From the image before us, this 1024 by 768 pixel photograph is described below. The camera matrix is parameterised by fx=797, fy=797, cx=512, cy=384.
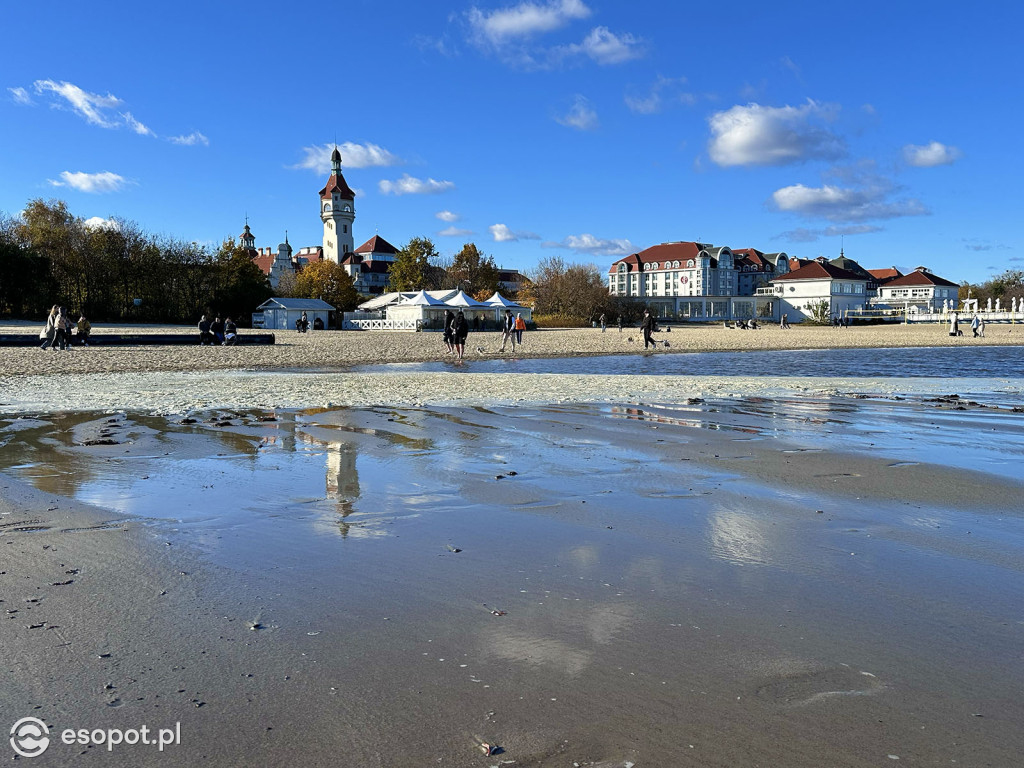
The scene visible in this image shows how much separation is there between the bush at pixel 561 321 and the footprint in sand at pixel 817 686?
81217 millimetres

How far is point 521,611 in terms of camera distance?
3.72m

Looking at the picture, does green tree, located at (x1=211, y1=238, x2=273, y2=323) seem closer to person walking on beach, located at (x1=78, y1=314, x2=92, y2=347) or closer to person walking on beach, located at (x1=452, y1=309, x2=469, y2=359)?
person walking on beach, located at (x1=78, y1=314, x2=92, y2=347)

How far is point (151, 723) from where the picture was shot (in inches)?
107

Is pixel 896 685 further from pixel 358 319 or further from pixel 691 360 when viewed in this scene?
pixel 358 319

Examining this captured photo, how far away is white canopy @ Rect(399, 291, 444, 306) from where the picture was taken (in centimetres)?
6906

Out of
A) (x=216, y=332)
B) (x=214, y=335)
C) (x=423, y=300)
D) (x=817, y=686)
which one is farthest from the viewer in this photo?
(x=423, y=300)

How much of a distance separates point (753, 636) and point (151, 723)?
2371 mm

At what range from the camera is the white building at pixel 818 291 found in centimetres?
12081

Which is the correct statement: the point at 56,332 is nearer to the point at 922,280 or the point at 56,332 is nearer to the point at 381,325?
the point at 381,325

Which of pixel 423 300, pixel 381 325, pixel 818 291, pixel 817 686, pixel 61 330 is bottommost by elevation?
pixel 817 686

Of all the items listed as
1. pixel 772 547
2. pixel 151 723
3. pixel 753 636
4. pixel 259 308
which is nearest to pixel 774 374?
pixel 772 547

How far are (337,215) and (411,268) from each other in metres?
55.4

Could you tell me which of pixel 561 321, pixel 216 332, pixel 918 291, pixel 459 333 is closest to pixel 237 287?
pixel 561 321

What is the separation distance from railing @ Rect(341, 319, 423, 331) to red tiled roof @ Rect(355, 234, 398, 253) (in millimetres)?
77916
